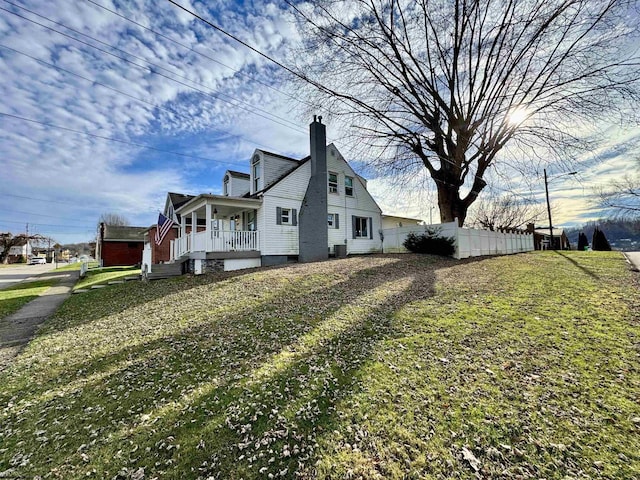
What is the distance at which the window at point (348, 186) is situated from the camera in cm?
1905

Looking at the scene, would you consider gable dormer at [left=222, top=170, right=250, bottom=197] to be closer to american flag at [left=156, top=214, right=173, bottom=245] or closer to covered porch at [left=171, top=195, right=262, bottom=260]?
covered porch at [left=171, top=195, right=262, bottom=260]

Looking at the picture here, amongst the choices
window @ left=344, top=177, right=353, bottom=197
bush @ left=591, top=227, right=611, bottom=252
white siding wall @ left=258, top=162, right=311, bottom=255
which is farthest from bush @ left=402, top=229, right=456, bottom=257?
bush @ left=591, top=227, right=611, bottom=252

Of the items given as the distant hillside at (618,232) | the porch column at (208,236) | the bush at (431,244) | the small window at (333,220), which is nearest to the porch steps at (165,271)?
the porch column at (208,236)

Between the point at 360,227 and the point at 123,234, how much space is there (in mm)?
27195

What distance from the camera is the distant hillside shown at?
31188 millimetres

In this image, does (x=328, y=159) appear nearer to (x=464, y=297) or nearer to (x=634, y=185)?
(x=464, y=297)

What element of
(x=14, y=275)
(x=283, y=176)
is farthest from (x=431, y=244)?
(x=14, y=275)

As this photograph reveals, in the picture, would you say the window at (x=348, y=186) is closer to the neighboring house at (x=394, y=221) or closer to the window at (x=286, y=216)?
the window at (x=286, y=216)

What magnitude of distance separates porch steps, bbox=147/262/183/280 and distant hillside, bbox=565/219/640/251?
40.2 m

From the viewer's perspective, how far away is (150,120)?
1333 cm

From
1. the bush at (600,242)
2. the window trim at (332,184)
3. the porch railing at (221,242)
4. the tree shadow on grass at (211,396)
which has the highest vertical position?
the window trim at (332,184)

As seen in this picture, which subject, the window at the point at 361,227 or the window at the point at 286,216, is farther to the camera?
the window at the point at 361,227

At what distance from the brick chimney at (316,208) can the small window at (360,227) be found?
2978 millimetres

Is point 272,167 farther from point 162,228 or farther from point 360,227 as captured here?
point 360,227
